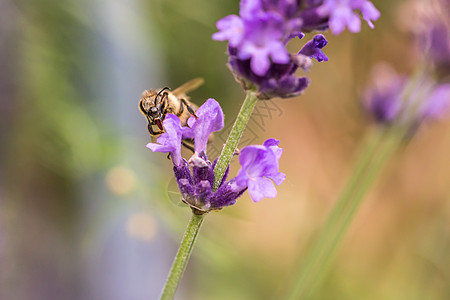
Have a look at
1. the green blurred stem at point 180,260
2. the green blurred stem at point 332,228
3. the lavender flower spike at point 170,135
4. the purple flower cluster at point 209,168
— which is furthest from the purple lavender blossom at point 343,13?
the green blurred stem at point 332,228

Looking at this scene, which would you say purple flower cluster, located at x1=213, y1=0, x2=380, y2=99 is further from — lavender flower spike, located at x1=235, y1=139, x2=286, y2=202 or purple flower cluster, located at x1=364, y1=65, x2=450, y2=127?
purple flower cluster, located at x1=364, y1=65, x2=450, y2=127

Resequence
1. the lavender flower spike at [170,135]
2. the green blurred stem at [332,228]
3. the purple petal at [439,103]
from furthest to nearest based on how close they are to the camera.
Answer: the purple petal at [439,103] < the green blurred stem at [332,228] < the lavender flower spike at [170,135]

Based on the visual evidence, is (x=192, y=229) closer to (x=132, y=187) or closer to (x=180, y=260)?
(x=180, y=260)

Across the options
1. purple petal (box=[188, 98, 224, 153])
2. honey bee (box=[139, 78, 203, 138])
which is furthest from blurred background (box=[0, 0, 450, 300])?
purple petal (box=[188, 98, 224, 153])

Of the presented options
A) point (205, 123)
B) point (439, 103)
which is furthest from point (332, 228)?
point (205, 123)

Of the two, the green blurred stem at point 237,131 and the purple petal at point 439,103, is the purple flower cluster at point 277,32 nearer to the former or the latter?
the green blurred stem at point 237,131

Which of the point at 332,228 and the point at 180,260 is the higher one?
the point at 332,228

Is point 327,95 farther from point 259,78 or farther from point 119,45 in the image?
point 259,78
